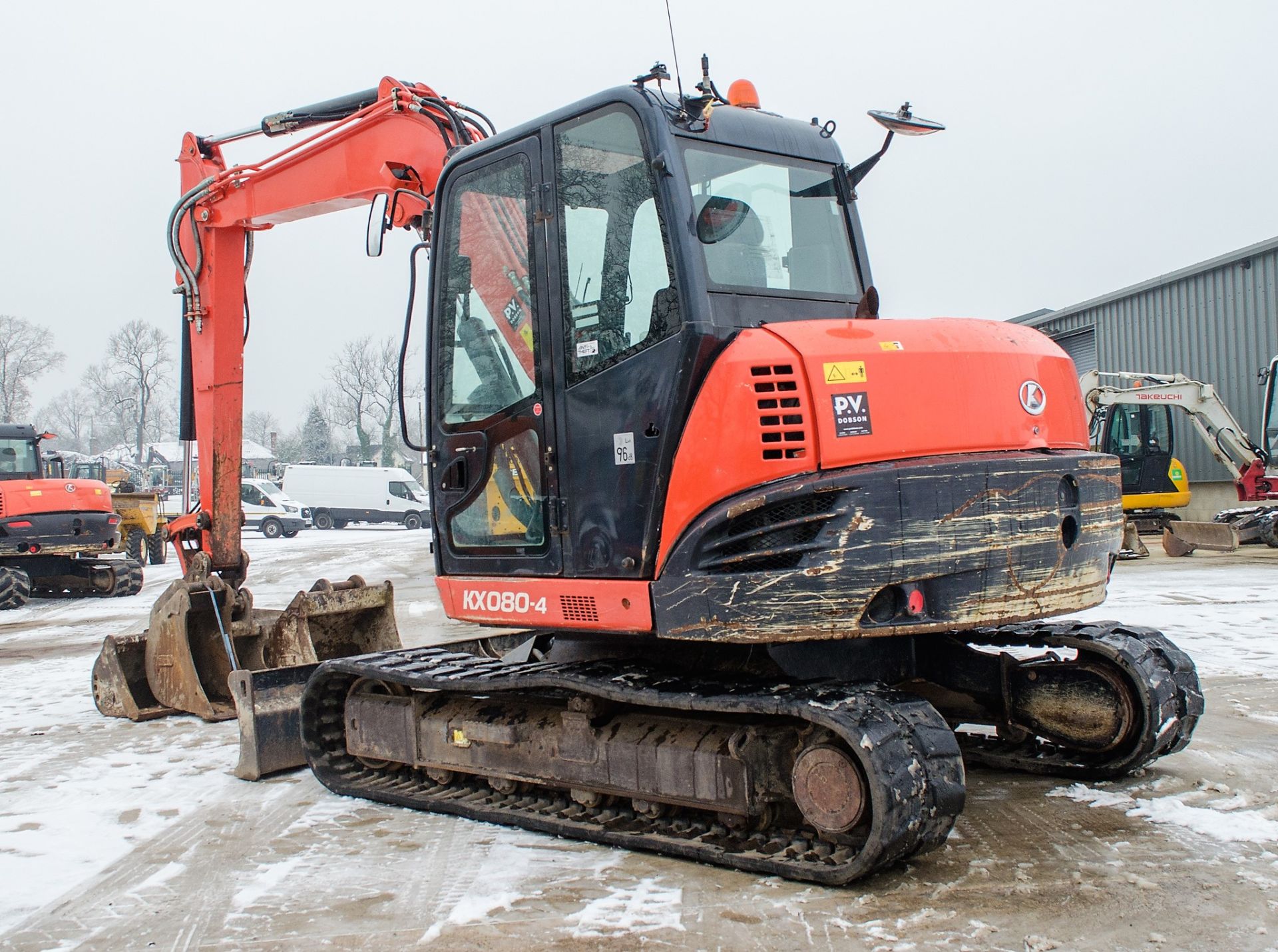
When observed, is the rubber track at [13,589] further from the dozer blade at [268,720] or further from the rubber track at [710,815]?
the rubber track at [710,815]

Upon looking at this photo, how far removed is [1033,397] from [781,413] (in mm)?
1100

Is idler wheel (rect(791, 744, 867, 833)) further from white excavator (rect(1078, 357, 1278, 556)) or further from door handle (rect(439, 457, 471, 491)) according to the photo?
white excavator (rect(1078, 357, 1278, 556))

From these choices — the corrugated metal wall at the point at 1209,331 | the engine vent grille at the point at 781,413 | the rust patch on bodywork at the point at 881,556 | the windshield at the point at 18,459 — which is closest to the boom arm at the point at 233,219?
the engine vent grille at the point at 781,413

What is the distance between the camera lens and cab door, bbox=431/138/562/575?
496 cm

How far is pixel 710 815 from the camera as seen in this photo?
471 centimetres

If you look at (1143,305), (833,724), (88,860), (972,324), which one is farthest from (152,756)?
(1143,305)

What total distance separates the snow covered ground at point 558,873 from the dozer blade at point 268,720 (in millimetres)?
104

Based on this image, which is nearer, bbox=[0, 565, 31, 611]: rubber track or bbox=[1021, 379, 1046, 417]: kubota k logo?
bbox=[1021, 379, 1046, 417]: kubota k logo

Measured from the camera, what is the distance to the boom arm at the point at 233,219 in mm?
6852

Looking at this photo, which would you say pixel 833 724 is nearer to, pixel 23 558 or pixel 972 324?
pixel 972 324

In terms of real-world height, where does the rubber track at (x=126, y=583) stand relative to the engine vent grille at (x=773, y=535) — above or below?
below

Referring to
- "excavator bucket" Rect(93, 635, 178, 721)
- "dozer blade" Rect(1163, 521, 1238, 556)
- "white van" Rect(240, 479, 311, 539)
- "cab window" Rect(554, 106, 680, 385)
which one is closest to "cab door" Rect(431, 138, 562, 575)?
"cab window" Rect(554, 106, 680, 385)

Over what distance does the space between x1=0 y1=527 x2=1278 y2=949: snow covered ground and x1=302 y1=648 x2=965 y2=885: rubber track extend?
0.09 meters

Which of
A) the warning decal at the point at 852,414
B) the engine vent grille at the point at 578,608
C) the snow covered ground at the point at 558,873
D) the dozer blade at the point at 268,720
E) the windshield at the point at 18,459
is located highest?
the windshield at the point at 18,459
